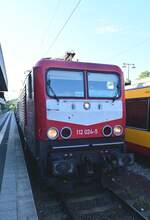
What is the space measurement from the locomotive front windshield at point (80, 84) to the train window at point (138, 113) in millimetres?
2502

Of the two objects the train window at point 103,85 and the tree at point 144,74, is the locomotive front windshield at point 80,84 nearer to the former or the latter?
the train window at point 103,85

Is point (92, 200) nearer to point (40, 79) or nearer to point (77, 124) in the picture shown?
point (77, 124)

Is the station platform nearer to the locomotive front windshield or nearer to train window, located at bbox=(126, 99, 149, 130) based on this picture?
the locomotive front windshield

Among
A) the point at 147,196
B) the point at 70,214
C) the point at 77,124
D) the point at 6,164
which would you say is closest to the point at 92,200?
the point at 70,214

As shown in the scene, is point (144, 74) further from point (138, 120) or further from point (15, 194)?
point (15, 194)

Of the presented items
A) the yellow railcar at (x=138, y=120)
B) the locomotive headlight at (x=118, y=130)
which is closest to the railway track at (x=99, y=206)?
the locomotive headlight at (x=118, y=130)

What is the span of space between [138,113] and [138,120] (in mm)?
234

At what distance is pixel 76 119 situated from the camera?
5.34 metres

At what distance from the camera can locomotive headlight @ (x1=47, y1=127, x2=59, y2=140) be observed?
5117 millimetres

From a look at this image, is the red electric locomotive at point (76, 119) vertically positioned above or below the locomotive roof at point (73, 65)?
below

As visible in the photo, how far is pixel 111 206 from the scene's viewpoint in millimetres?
5020

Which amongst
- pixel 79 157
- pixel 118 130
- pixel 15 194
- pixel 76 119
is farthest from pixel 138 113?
pixel 15 194

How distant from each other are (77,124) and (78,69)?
3.94 feet

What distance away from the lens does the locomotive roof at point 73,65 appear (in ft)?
17.3
